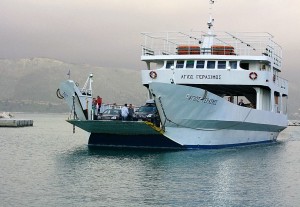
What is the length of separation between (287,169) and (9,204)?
15.9 metres

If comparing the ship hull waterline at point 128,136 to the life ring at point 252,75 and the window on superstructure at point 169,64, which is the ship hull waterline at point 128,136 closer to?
the life ring at point 252,75

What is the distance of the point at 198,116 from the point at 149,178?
9.57 meters

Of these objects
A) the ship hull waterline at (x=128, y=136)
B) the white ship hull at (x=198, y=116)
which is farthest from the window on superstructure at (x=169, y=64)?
the ship hull waterline at (x=128, y=136)

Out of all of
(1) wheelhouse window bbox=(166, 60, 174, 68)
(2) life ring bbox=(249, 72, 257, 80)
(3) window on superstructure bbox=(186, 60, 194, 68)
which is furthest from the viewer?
(1) wheelhouse window bbox=(166, 60, 174, 68)

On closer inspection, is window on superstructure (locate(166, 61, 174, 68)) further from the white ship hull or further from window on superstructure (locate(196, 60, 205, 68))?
the white ship hull

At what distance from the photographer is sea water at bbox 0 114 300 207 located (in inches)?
808

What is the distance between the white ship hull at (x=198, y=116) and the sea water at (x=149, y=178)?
2.88 feet

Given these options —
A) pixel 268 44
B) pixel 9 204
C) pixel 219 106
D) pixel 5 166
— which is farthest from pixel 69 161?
pixel 268 44

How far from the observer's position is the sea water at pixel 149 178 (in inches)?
808

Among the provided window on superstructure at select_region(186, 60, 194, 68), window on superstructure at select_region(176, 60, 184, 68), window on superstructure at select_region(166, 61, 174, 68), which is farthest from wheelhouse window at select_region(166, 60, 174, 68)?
window on superstructure at select_region(186, 60, 194, 68)

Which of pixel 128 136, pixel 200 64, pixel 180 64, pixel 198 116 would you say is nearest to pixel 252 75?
pixel 200 64

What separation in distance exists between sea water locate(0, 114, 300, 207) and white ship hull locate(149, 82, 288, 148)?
0.88 m

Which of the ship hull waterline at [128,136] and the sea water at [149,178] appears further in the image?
the ship hull waterline at [128,136]

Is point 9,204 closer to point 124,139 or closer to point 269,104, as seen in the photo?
point 124,139
